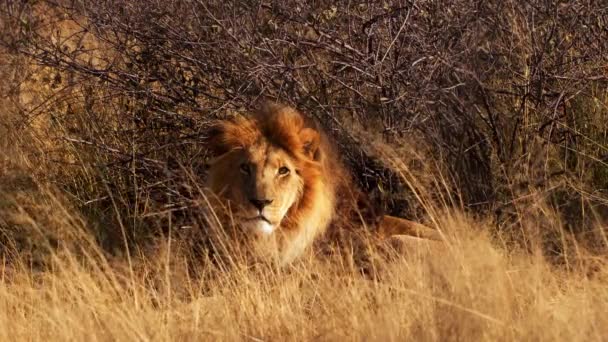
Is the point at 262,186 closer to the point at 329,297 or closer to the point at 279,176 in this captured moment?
the point at 279,176

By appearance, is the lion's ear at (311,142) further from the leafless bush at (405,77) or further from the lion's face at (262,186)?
the leafless bush at (405,77)

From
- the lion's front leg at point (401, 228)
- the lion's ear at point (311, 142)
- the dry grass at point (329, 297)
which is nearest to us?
the dry grass at point (329, 297)

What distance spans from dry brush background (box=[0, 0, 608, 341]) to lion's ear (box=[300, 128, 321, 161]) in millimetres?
379

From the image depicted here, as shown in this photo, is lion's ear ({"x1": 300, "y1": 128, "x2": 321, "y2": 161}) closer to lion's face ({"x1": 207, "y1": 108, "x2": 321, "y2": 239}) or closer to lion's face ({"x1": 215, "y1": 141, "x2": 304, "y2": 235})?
lion's face ({"x1": 207, "y1": 108, "x2": 321, "y2": 239})

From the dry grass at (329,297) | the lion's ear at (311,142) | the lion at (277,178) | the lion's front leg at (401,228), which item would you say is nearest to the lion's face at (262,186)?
the lion at (277,178)

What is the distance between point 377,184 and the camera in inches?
246

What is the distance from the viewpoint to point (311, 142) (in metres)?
5.43

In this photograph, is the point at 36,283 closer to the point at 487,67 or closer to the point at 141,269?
the point at 141,269

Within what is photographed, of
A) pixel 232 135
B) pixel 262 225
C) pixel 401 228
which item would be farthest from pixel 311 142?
pixel 401 228

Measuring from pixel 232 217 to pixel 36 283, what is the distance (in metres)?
1.05

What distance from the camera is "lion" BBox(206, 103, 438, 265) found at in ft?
17.3

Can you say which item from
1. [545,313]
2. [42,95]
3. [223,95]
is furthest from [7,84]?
[545,313]

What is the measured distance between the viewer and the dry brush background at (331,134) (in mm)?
4879

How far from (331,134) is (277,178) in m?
0.93
